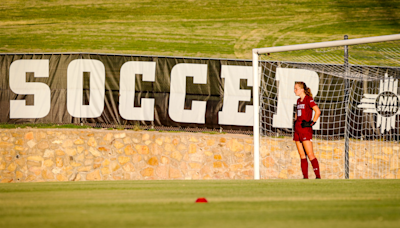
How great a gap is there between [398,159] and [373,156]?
0.54 meters

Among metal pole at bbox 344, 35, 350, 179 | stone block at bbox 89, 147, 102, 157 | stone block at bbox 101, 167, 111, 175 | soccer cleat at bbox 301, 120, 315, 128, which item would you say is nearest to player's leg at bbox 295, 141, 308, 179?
soccer cleat at bbox 301, 120, 315, 128

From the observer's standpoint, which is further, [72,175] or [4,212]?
[72,175]

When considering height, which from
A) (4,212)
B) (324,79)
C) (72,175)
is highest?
(324,79)

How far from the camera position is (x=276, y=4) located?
1683 cm

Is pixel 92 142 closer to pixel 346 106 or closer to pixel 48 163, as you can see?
pixel 48 163

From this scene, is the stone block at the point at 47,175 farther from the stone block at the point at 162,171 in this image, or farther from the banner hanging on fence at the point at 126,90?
the stone block at the point at 162,171

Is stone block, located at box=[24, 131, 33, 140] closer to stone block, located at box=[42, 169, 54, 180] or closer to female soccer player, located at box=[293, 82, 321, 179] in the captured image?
stone block, located at box=[42, 169, 54, 180]

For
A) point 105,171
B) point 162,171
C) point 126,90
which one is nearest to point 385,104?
point 162,171

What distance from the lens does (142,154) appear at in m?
9.73

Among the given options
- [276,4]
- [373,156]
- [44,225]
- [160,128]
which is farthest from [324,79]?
[44,225]

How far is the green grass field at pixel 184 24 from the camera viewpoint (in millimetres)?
13905

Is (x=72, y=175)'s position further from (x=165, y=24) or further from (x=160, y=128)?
(x=165, y=24)

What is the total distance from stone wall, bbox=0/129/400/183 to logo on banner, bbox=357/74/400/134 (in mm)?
547

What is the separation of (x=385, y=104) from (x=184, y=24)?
26.2 feet
